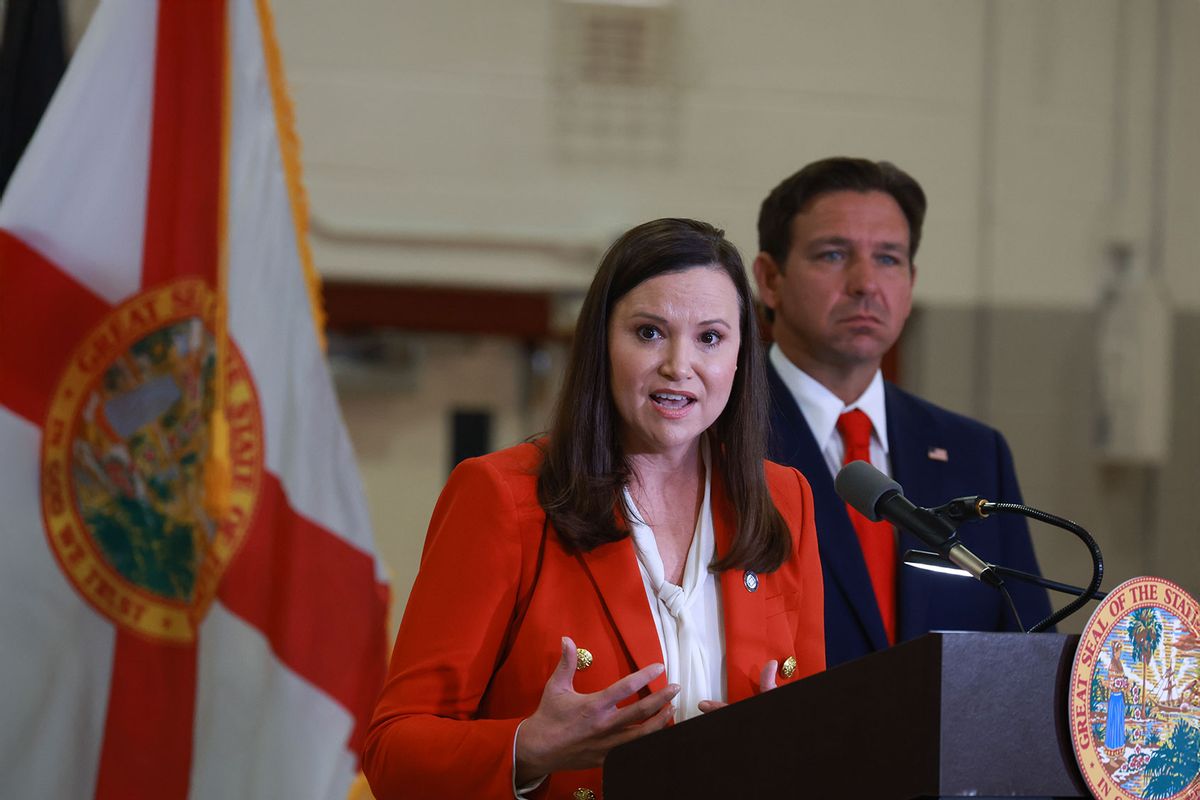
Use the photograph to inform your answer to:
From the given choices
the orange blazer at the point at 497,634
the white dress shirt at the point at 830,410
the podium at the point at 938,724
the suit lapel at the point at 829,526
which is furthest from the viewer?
the white dress shirt at the point at 830,410

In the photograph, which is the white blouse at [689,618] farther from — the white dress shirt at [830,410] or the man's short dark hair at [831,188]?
the man's short dark hair at [831,188]

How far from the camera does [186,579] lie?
9.33 feet

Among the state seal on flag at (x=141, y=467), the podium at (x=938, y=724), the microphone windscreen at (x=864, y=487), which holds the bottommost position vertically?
the state seal on flag at (x=141, y=467)

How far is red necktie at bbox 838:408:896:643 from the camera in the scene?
2.09 m

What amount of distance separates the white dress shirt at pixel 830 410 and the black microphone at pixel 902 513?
2.41ft

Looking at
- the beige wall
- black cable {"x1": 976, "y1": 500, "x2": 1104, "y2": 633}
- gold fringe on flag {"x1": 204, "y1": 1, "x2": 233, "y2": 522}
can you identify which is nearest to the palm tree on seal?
black cable {"x1": 976, "y1": 500, "x2": 1104, "y2": 633}

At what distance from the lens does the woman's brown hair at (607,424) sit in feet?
5.00

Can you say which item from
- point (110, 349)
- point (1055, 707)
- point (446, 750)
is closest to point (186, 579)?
point (110, 349)

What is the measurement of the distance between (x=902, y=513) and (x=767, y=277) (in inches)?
42.0

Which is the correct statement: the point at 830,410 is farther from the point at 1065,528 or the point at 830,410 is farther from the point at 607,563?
the point at 1065,528

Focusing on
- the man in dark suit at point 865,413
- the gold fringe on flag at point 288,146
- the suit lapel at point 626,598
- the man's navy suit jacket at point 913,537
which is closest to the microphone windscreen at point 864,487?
the suit lapel at point 626,598

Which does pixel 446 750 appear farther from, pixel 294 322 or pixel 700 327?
pixel 294 322

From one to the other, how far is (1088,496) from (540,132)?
8.27ft

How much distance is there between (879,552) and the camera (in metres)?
2.12
